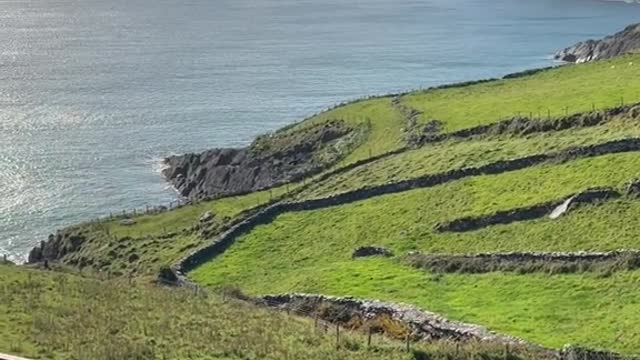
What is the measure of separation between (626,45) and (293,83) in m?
53.3

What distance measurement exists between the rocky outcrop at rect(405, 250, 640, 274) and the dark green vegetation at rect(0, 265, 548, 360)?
9.72 m

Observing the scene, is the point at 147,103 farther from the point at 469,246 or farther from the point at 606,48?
the point at 469,246

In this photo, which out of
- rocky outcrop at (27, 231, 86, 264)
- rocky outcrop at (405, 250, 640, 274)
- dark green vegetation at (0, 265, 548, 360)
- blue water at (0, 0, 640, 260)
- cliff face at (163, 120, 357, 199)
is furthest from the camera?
blue water at (0, 0, 640, 260)

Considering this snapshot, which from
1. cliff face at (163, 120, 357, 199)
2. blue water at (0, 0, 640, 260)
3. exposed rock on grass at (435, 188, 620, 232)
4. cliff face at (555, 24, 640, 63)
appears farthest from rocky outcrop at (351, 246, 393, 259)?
cliff face at (555, 24, 640, 63)

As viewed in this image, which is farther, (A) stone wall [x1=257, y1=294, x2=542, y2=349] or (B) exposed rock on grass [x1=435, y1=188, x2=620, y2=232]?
(B) exposed rock on grass [x1=435, y1=188, x2=620, y2=232]

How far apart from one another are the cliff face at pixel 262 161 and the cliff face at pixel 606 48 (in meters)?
67.2

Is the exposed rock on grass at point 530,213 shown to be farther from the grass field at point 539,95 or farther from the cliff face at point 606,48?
the cliff face at point 606,48

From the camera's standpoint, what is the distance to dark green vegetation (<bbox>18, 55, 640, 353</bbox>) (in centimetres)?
3884

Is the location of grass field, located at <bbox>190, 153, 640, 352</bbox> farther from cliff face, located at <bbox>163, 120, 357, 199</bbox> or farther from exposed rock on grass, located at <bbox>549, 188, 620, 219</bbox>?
cliff face, located at <bbox>163, 120, 357, 199</bbox>

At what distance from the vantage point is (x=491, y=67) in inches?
6368

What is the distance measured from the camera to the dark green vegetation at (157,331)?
1150 inches

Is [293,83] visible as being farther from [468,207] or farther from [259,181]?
[468,207]

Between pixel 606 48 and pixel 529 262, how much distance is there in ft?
392

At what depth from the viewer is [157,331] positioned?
3256 centimetres
